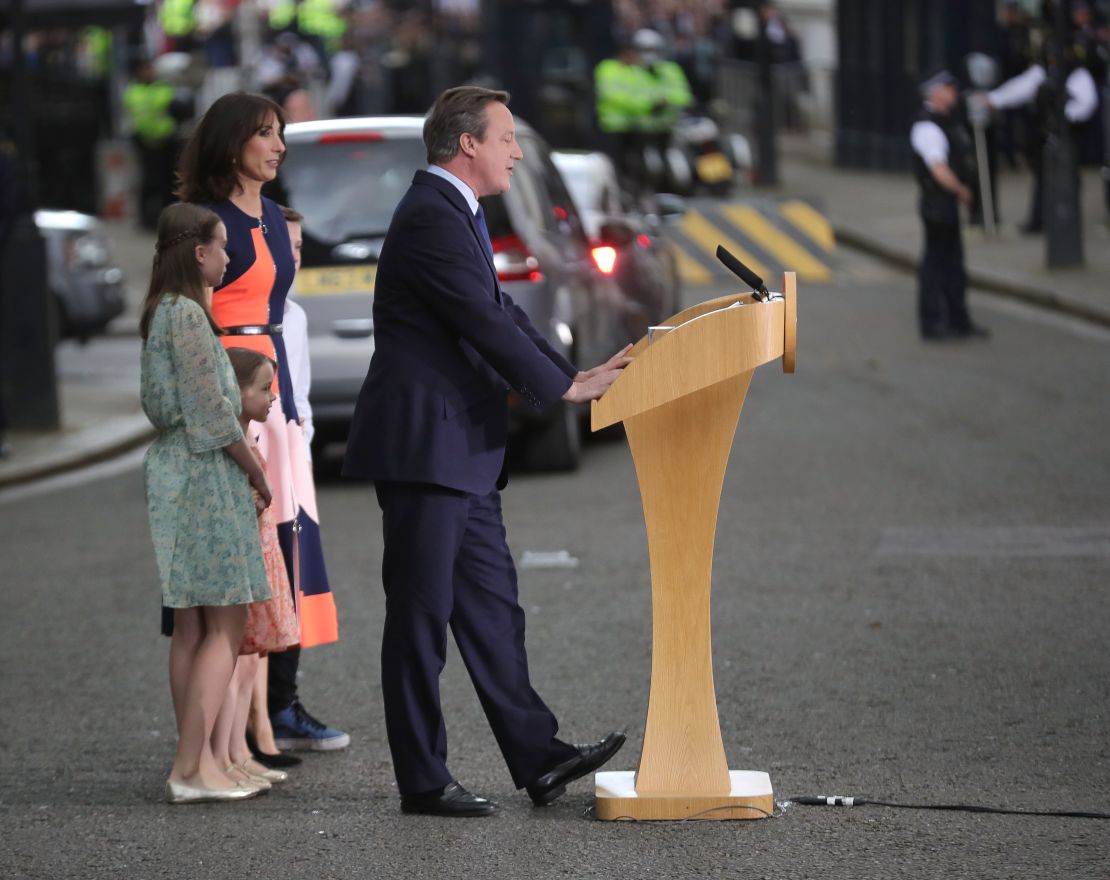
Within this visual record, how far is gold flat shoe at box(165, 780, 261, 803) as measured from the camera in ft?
19.0

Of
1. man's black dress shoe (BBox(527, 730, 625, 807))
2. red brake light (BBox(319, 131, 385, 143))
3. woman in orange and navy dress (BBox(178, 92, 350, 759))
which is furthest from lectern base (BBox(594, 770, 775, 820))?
red brake light (BBox(319, 131, 385, 143))

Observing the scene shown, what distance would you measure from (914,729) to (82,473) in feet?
24.5

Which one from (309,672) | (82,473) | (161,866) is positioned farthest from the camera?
(82,473)

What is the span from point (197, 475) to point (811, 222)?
16.6 meters

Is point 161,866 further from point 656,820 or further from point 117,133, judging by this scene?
point 117,133

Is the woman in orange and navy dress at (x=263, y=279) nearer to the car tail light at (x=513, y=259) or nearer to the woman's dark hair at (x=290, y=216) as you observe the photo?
the woman's dark hair at (x=290, y=216)

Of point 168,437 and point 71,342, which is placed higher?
point 168,437

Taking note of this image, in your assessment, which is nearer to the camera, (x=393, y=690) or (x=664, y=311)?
(x=393, y=690)

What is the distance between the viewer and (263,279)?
6.16 meters

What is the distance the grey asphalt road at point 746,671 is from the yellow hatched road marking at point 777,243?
26.4 feet

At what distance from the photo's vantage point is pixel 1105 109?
23641 millimetres

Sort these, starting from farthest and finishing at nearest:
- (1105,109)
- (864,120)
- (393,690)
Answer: (864,120) < (1105,109) < (393,690)

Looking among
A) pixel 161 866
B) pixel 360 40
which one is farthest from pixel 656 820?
pixel 360 40

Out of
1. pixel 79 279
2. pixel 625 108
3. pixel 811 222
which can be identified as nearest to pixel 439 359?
pixel 79 279
